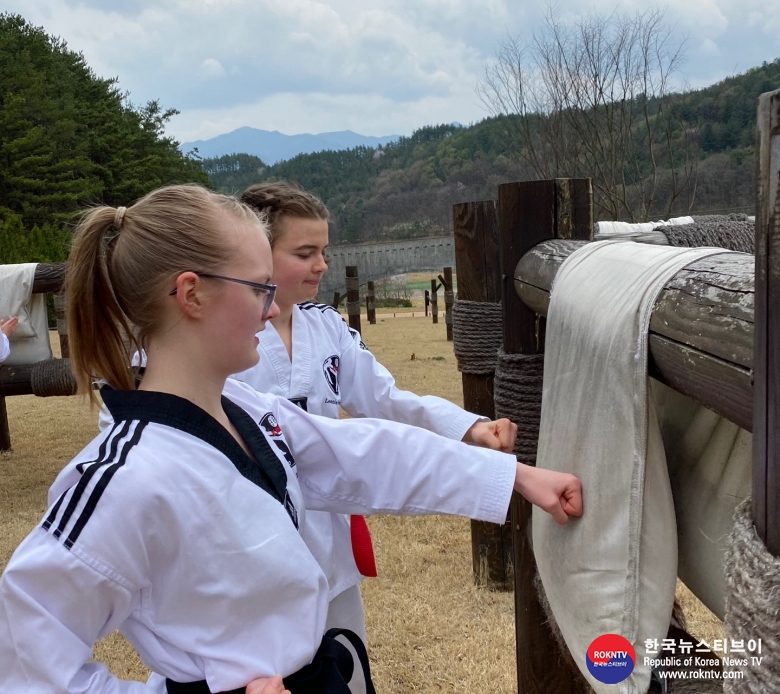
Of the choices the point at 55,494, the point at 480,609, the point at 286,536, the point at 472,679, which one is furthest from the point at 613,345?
the point at 480,609

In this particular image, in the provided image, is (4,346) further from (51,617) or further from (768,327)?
(768,327)

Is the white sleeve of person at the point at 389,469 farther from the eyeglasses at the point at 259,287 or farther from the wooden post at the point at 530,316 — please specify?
the wooden post at the point at 530,316

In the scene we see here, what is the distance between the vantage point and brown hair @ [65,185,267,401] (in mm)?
1318

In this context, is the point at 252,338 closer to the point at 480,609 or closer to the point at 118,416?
the point at 118,416

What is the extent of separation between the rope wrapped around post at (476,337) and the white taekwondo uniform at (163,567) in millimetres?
1794

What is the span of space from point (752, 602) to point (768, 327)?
0.82 feet

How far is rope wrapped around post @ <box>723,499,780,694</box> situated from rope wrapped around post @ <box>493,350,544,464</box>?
1.08 m

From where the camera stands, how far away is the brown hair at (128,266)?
132cm

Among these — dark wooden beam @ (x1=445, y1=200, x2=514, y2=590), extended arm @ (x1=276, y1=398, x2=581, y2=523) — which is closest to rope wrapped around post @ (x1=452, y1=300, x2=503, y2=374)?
dark wooden beam @ (x1=445, y1=200, x2=514, y2=590)

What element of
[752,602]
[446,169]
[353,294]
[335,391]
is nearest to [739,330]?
[752,602]

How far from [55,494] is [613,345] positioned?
844mm

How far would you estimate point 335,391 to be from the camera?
2.26 m

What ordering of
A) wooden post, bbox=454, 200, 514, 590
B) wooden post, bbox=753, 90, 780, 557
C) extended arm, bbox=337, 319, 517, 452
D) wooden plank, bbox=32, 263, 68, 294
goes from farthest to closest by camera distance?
1. wooden plank, bbox=32, 263, 68, 294
2. wooden post, bbox=454, 200, 514, 590
3. extended arm, bbox=337, 319, 517, 452
4. wooden post, bbox=753, 90, 780, 557

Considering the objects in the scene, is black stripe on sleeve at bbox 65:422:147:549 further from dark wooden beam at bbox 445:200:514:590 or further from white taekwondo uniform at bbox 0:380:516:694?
dark wooden beam at bbox 445:200:514:590
